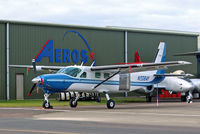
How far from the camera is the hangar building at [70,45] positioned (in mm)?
38906

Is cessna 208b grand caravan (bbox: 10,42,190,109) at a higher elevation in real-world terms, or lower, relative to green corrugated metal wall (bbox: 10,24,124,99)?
lower

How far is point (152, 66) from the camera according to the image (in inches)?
969

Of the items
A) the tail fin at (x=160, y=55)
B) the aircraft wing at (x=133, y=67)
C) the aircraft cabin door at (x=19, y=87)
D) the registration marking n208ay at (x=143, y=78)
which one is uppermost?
the tail fin at (x=160, y=55)

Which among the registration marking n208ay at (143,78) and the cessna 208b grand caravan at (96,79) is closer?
the cessna 208b grand caravan at (96,79)

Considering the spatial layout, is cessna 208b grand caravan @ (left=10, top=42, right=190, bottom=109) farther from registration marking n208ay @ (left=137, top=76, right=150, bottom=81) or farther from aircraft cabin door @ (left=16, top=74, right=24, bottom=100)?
aircraft cabin door @ (left=16, top=74, right=24, bottom=100)

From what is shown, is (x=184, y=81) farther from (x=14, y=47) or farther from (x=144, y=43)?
(x=14, y=47)

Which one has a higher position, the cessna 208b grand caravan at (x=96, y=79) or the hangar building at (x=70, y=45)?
the hangar building at (x=70, y=45)

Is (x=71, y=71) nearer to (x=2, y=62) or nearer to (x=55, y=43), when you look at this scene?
(x=2, y=62)

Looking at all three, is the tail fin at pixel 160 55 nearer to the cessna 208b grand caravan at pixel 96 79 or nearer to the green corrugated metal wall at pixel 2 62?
the cessna 208b grand caravan at pixel 96 79

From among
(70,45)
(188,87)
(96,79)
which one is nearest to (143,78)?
(96,79)

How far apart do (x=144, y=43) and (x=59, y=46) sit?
1105 centimetres

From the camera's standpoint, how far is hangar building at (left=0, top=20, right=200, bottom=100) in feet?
128

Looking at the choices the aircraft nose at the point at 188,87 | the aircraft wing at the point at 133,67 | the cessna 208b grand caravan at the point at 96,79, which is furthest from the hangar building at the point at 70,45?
the aircraft wing at the point at 133,67

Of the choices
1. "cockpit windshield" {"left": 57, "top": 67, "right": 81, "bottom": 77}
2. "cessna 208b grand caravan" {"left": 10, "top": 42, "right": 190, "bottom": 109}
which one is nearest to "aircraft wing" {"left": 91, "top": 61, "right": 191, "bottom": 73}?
"cessna 208b grand caravan" {"left": 10, "top": 42, "right": 190, "bottom": 109}
